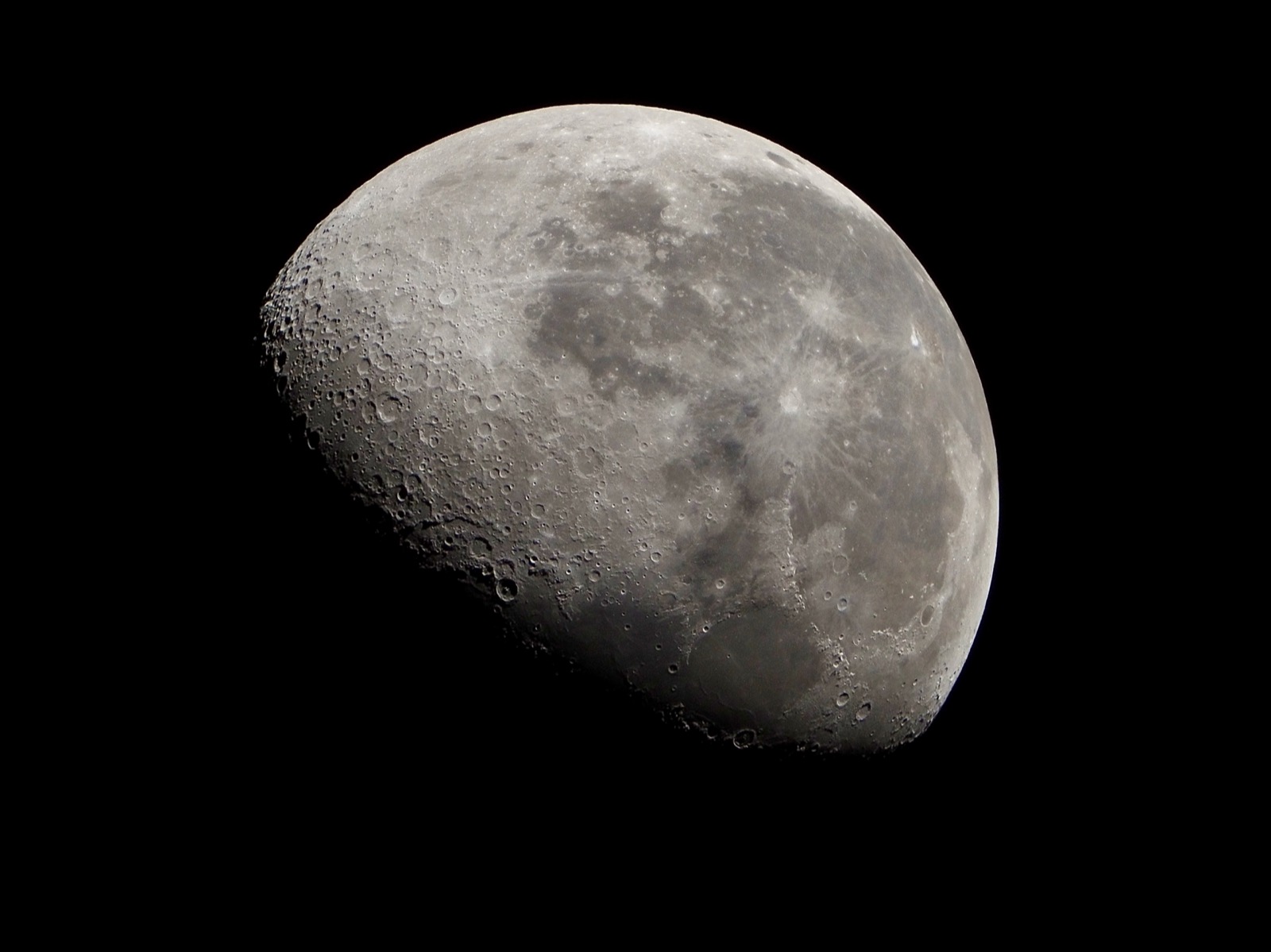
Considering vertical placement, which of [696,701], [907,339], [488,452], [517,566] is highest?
[907,339]

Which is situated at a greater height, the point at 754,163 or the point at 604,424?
the point at 754,163

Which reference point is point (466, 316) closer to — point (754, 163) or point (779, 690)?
point (754, 163)

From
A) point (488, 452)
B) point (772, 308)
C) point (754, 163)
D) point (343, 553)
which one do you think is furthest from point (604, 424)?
point (754, 163)

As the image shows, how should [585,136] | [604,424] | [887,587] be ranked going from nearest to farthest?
[604,424] → [887,587] → [585,136]

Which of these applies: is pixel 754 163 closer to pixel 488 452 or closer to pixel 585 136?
pixel 585 136

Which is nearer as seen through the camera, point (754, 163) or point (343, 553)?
point (343, 553)

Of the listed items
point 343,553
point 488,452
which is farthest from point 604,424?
point 343,553

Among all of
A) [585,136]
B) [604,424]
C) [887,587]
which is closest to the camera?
[604,424]
